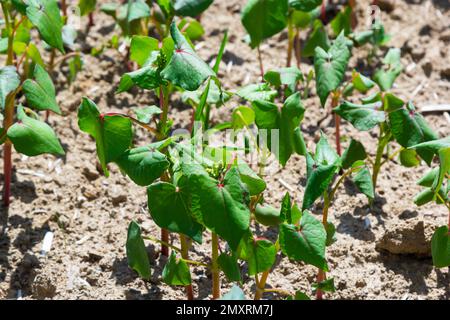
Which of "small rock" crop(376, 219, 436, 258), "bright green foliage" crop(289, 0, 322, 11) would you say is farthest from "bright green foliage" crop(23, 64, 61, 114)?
"small rock" crop(376, 219, 436, 258)

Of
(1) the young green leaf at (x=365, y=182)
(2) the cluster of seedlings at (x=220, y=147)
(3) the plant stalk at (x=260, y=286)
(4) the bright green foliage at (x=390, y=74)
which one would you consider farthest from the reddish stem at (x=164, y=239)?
(4) the bright green foliage at (x=390, y=74)

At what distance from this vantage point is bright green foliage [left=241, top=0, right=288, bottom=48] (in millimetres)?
2711

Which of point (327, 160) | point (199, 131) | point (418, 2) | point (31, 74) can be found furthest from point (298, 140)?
point (418, 2)

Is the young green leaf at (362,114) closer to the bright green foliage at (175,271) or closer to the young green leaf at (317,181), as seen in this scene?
the young green leaf at (317,181)

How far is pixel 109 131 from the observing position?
83.5 inches

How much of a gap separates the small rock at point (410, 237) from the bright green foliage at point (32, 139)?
1.01 m

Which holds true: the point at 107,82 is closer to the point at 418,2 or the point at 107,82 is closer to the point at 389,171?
the point at 389,171

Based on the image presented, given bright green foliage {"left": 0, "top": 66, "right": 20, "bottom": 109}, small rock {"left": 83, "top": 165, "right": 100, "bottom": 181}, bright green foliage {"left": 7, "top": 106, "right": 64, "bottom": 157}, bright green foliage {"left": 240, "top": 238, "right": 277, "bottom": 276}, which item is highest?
bright green foliage {"left": 0, "top": 66, "right": 20, "bottom": 109}

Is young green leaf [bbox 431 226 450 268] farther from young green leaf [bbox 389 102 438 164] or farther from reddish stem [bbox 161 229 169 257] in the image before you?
reddish stem [bbox 161 229 169 257]

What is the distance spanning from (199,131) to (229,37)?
4.31 feet

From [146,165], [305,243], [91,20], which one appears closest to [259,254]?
[305,243]

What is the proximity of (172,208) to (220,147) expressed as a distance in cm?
22

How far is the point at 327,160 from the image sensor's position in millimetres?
2250

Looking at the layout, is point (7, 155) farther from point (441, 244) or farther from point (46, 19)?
point (441, 244)
